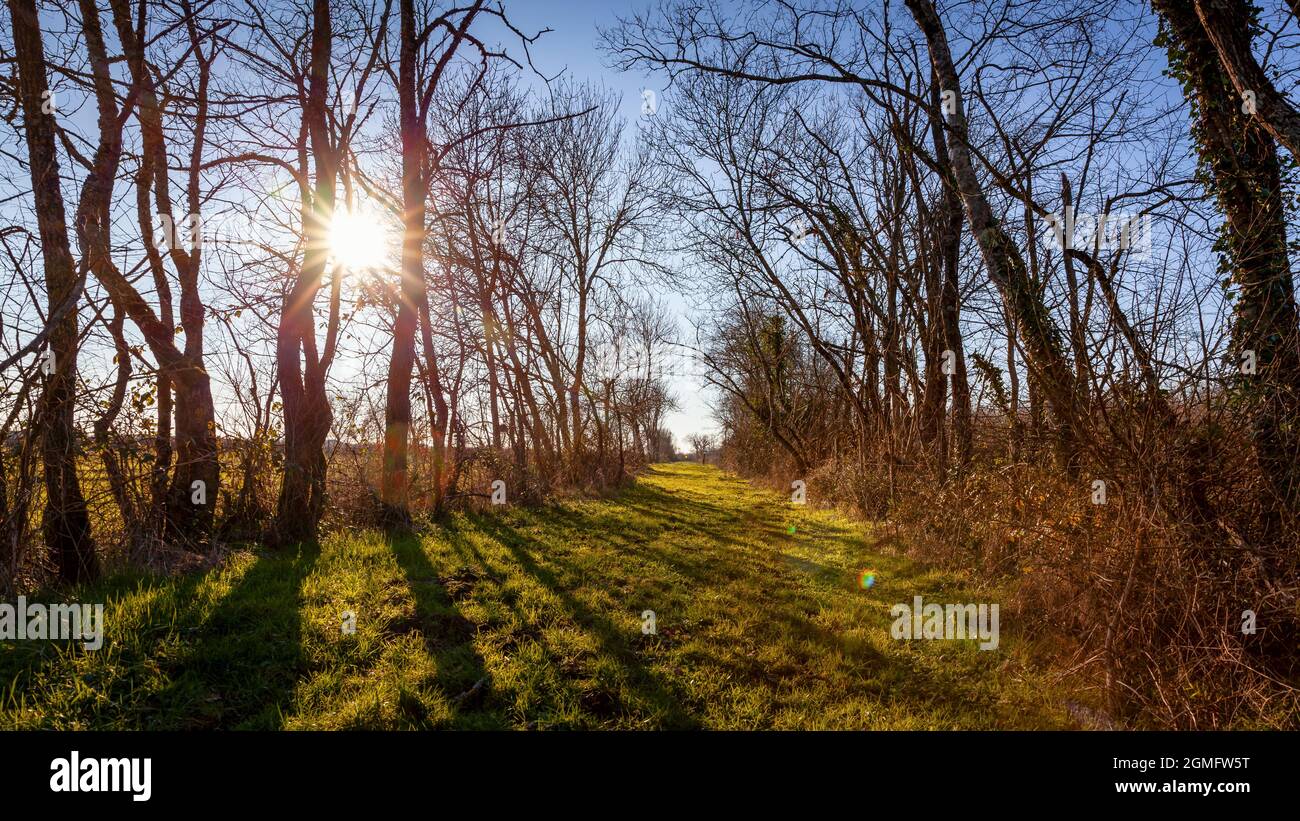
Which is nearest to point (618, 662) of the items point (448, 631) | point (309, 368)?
point (448, 631)

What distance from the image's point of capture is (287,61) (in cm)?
765

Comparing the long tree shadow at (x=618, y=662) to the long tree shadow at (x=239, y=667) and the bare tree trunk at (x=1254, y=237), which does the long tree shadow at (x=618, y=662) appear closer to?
the long tree shadow at (x=239, y=667)

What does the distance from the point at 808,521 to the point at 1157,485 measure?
744 centimetres

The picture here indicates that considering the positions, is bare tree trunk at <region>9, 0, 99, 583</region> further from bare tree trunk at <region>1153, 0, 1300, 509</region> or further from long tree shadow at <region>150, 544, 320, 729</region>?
bare tree trunk at <region>1153, 0, 1300, 509</region>

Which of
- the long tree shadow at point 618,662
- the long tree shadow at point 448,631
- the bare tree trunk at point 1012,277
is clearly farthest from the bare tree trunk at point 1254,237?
the long tree shadow at point 448,631

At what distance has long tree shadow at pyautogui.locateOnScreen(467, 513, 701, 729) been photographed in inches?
115

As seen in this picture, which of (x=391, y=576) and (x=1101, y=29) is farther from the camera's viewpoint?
(x=1101, y=29)

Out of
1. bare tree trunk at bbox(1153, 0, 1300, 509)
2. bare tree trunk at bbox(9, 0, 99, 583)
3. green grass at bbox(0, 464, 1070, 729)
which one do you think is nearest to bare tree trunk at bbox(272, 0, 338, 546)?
green grass at bbox(0, 464, 1070, 729)

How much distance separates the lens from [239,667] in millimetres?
2986

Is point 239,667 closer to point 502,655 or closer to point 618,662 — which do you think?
point 502,655

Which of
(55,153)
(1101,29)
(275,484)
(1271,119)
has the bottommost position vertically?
(275,484)

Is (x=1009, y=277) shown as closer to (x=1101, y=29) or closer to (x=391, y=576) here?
(x=1101, y=29)

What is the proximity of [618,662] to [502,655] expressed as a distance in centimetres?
85
